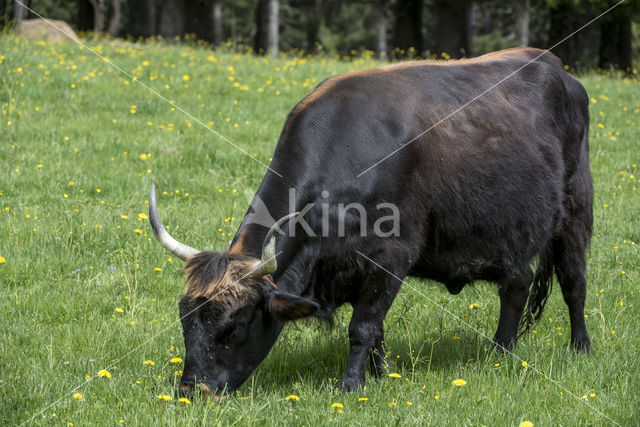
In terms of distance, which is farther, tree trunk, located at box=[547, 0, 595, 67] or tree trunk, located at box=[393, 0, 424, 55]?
tree trunk, located at box=[393, 0, 424, 55]

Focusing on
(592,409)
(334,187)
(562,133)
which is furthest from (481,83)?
(592,409)

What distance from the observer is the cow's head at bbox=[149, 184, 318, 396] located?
12.9ft

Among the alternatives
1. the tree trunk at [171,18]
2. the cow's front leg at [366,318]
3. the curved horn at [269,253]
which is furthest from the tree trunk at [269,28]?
the curved horn at [269,253]

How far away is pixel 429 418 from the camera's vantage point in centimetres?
382

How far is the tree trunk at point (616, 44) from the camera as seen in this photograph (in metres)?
22.4

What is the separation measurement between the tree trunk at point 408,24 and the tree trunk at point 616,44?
18.6 feet

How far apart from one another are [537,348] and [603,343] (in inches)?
19.6

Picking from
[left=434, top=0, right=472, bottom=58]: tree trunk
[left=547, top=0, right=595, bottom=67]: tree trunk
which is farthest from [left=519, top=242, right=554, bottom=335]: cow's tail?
[left=434, top=0, right=472, bottom=58]: tree trunk

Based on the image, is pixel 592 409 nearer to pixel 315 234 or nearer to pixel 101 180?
pixel 315 234

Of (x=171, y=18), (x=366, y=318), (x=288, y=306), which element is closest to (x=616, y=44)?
(x=171, y=18)

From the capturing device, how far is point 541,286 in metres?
5.84

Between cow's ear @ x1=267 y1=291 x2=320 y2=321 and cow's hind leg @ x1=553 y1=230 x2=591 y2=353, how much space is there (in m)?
2.45

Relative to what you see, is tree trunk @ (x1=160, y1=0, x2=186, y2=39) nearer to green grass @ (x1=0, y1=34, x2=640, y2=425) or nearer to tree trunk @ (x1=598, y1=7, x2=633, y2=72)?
green grass @ (x1=0, y1=34, x2=640, y2=425)

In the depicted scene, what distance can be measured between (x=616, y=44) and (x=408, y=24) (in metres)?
6.56
